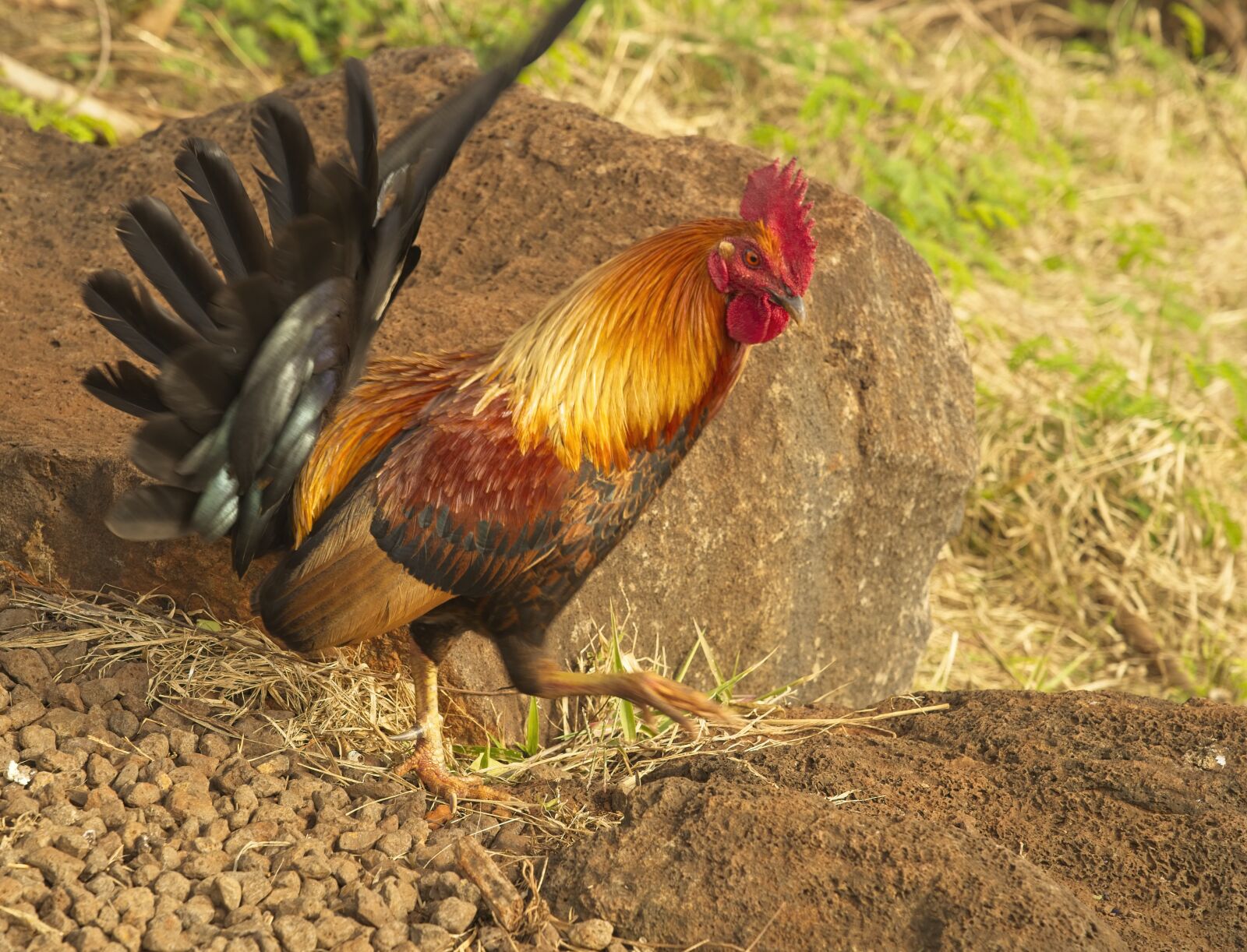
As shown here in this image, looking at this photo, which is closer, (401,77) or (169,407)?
(169,407)

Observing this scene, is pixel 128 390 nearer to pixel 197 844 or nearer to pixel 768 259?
pixel 197 844

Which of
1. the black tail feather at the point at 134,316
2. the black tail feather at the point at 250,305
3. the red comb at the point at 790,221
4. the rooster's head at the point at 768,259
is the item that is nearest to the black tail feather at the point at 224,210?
the black tail feather at the point at 250,305

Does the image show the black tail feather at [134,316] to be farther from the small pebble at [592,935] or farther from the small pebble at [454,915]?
the small pebble at [592,935]

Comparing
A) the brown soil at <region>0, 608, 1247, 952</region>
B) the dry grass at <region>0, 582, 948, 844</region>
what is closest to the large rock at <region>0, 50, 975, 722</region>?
the dry grass at <region>0, 582, 948, 844</region>

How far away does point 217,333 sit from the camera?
2.78m

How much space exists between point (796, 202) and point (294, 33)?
5943 mm

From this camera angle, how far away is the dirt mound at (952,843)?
8.68 ft

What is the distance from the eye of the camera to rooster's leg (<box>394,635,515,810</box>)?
3244mm

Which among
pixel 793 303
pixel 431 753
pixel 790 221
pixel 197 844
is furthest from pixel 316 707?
pixel 790 221

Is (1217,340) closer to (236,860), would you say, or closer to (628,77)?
(628,77)

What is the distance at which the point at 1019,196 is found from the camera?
8328 mm

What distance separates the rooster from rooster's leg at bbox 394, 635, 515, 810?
10 millimetres

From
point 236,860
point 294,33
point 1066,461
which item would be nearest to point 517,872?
point 236,860

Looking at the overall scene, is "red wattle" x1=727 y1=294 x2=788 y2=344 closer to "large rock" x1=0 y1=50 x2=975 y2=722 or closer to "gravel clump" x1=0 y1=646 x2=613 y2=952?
"large rock" x1=0 y1=50 x2=975 y2=722
